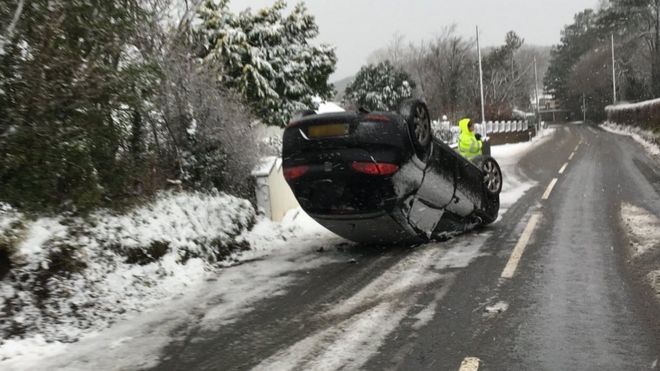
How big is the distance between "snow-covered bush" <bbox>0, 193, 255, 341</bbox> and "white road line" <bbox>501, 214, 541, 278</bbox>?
3.39m

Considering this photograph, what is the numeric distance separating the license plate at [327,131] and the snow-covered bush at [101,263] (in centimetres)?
201

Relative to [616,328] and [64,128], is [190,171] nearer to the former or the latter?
[64,128]

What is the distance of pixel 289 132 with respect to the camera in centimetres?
674

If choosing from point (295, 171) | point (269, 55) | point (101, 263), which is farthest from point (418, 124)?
point (269, 55)

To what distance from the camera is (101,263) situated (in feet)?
18.7

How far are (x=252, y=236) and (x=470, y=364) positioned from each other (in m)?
4.95

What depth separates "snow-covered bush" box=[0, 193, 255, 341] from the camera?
193 inches

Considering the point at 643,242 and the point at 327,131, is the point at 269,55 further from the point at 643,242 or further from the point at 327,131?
the point at 643,242

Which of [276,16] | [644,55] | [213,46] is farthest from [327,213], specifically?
[644,55]

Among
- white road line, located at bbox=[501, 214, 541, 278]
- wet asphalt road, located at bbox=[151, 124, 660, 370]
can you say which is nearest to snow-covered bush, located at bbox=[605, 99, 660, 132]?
white road line, located at bbox=[501, 214, 541, 278]

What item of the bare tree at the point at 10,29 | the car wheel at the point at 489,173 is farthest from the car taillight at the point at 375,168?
the bare tree at the point at 10,29

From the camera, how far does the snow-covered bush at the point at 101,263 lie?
489cm

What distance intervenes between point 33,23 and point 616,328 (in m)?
5.81

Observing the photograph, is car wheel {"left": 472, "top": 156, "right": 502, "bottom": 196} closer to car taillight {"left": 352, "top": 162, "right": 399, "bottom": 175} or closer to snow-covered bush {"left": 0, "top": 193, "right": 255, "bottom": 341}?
car taillight {"left": 352, "top": 162, "right": 399, "bottom": 175}
